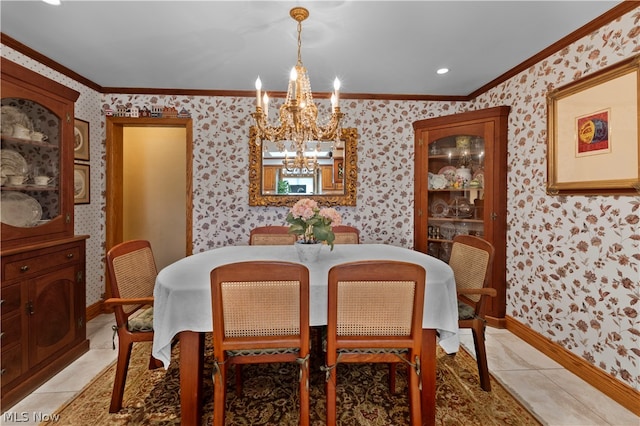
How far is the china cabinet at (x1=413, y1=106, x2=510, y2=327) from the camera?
2854mm

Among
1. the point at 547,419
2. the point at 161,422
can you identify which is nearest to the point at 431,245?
the point at 547,419

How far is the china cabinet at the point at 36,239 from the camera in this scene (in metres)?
1.76

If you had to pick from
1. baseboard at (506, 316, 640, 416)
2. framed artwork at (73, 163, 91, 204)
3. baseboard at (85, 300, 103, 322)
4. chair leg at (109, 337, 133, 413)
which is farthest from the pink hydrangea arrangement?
baseboard at (85, 300, 103, 322)

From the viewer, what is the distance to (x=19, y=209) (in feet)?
6.25

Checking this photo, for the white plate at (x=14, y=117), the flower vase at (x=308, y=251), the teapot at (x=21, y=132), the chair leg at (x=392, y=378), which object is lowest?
the chair leg at (x=392, y=378)

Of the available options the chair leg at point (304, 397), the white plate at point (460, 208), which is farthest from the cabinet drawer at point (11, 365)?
the white plate at point (460, 208)

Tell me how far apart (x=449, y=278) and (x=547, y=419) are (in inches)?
40.2

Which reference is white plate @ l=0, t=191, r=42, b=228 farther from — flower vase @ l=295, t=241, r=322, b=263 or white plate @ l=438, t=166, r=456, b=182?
white plate @ l=438, t=166, r=456, b=182

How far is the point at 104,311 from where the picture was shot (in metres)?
3.17

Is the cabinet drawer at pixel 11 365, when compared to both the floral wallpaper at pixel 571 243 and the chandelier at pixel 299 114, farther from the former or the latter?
the floral wallpaper at pixel 571 243

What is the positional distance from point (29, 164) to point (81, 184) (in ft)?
3.24

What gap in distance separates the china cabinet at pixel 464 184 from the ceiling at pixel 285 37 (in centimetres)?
49

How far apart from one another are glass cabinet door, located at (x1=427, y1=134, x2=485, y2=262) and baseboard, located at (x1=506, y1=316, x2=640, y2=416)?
0.97 meters

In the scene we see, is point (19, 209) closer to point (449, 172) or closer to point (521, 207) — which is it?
point (449, 172)
